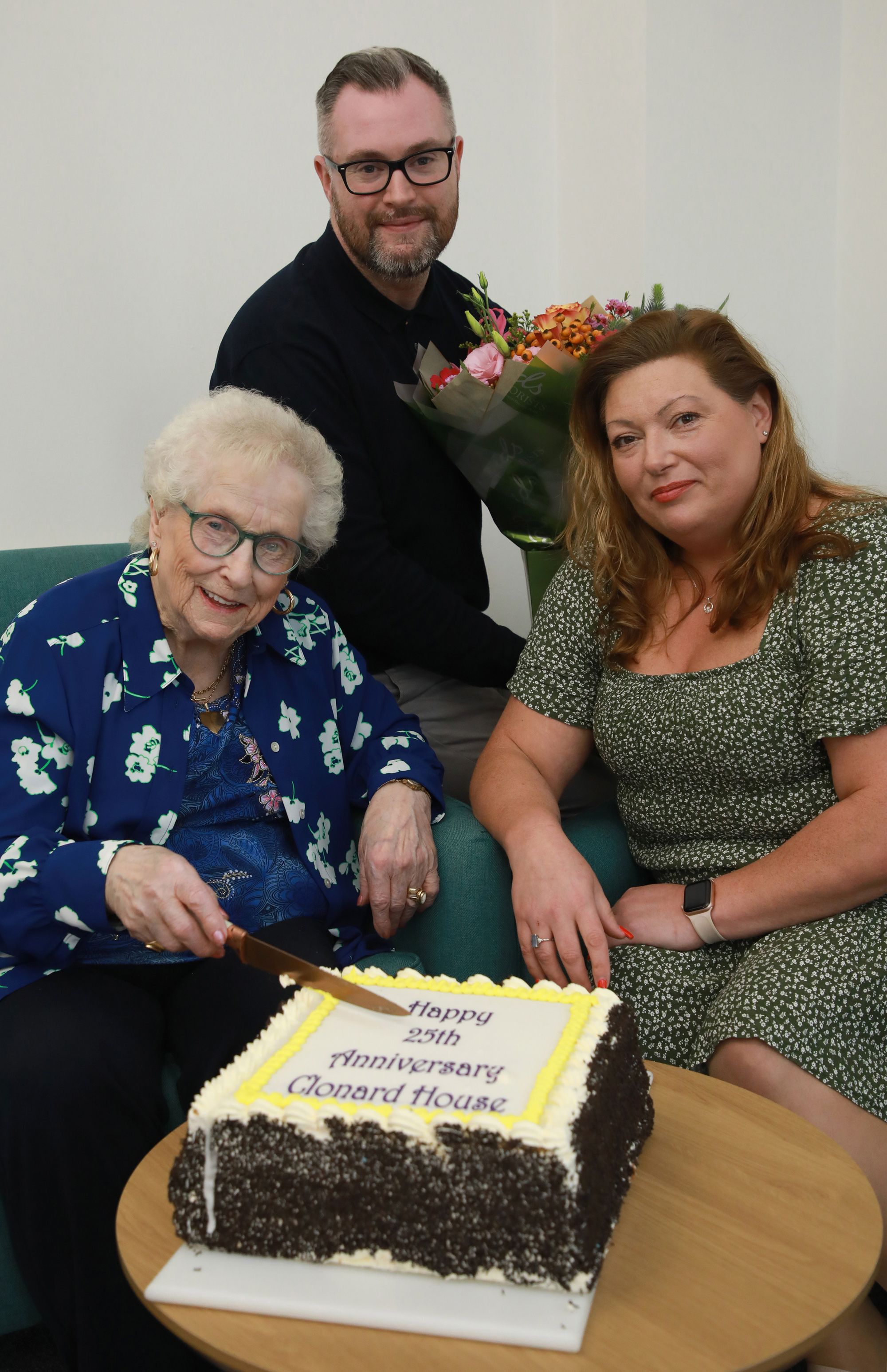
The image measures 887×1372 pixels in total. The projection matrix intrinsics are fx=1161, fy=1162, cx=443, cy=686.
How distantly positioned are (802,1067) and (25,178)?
2150mm

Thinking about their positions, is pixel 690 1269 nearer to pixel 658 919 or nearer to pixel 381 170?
pixel 658 919

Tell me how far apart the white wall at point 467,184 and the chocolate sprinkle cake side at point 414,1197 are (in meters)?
1.76

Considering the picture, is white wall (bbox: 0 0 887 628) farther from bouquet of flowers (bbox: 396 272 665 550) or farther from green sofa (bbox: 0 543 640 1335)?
green sofa (bbox: 0 543 640 1335)

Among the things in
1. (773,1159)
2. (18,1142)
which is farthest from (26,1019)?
(773,1159)

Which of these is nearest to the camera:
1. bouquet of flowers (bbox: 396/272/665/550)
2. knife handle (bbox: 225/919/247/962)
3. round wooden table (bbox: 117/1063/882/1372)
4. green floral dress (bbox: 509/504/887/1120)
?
round wooden table (bbox: 117/1063/882/1372)

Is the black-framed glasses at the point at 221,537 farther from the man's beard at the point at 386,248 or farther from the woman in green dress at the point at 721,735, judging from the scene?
the man's beard at the point at 386,248

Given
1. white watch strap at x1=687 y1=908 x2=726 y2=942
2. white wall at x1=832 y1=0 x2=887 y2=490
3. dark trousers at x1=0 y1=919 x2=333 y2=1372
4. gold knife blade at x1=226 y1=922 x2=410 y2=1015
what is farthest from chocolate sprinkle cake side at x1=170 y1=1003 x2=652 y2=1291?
white wall at x1=832 y1=0 x2=887 y2=490

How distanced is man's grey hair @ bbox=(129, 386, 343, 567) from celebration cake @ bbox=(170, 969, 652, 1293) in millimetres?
775

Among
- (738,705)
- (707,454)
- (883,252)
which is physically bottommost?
(738,705)

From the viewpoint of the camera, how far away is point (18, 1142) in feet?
4.15

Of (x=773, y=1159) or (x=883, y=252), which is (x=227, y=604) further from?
(x=883, y=252)

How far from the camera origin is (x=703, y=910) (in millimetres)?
1580

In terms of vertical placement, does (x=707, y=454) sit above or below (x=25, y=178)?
below

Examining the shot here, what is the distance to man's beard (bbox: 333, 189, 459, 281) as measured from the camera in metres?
2.08
